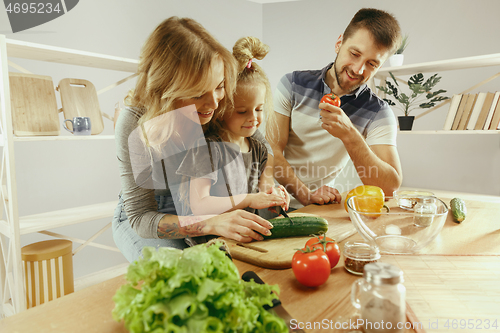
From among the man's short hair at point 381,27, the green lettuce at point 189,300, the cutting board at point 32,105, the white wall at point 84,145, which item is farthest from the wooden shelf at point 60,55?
the green lettuce at point 189,300

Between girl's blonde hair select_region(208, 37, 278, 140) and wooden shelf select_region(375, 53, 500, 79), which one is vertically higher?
wooden shelf select_region(375, 53, 500, 79)

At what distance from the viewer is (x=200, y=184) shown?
49.1 inches

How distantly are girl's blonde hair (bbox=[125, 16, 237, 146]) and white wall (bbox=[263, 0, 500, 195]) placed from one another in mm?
2499

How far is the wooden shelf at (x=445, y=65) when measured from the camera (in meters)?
2.44

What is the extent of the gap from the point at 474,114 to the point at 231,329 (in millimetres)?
2820

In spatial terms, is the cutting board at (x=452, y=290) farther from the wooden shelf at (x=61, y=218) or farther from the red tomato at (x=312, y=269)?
the wooden shelf at (x=61, y=218)

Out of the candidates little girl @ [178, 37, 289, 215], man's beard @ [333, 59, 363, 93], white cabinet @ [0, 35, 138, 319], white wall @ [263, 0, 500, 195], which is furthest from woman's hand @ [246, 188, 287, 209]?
white wall @ [263, 0, 500, 195]

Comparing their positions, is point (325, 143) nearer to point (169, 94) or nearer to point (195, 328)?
point (169, 94)

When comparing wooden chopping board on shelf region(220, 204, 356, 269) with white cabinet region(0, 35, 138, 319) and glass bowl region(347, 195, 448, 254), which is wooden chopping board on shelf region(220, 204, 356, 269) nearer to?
glass bowl region(347, 195, 448, 254)

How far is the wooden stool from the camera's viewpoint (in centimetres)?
200

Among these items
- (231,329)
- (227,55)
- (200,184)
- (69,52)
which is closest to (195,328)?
(231,329)

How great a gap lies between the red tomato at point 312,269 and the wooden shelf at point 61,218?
1.89 m

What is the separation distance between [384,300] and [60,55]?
2.28m

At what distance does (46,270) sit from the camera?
2033 millimetres
